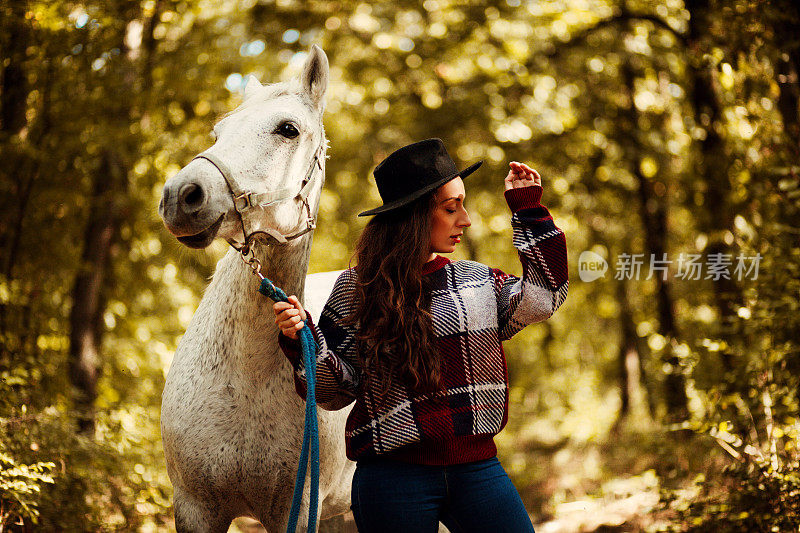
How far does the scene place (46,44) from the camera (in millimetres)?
4391

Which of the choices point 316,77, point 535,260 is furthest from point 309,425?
point 316,77

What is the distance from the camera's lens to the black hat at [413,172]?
2.10 meters

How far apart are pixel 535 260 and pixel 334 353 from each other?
66cm

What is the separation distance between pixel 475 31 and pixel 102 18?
3879 millimetres

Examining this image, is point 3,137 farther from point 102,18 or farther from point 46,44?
point 102,18

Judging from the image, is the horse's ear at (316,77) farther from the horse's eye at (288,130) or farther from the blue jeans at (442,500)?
the blue jeans at (442,500)

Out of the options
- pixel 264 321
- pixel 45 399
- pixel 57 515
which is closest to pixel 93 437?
pixel 45 399

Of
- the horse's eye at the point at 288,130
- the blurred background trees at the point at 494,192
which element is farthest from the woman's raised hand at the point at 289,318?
the blurred background trees at the point at 494,192

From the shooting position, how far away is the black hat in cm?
210

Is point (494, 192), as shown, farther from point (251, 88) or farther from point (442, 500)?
point (442, 500)

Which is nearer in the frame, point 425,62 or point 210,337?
point 210,337

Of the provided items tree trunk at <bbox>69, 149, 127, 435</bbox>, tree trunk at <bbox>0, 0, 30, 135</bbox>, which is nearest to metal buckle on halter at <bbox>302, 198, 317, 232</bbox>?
tree trunk at <bbox>0, 0, 30, 135</bbox>

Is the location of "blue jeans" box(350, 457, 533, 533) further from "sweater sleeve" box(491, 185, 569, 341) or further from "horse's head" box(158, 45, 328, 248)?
"horse's head" box(158, 45, 328, 248)

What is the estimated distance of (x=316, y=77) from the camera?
2477mm
